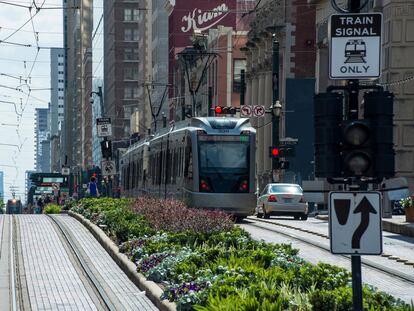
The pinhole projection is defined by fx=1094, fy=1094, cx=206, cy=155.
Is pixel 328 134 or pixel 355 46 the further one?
pixel 355 46

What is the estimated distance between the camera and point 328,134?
9812 millimetres

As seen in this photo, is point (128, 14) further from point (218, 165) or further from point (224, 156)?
point (218, 165)

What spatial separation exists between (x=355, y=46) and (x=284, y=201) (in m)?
31.0

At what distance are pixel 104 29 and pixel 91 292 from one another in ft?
505

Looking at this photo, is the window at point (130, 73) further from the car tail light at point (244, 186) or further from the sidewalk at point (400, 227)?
the sidewalk at point (400, 227)

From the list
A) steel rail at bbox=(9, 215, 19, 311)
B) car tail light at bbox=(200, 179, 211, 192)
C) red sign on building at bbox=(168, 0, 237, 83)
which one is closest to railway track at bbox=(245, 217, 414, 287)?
car tail light at bbox=(200, 179, 211, 192)

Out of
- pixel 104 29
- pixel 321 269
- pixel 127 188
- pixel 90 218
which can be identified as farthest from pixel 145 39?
pixel 321 269

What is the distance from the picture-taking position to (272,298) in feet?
36.1

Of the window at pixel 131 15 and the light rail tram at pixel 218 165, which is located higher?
the window at pixel 131 15

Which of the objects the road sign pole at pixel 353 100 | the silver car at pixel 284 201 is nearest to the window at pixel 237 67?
the silver car at pixel 284 201

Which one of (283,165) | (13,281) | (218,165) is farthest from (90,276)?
(283,165)

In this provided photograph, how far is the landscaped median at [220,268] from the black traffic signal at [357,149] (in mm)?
1460

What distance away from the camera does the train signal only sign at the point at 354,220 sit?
970 centimetres

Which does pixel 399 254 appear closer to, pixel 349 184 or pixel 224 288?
pixel 224 288
